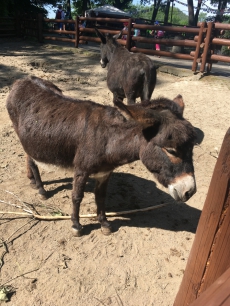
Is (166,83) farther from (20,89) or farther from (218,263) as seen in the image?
(218,263)

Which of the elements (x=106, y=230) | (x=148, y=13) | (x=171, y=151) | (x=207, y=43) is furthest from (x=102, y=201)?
(x=148, y=13)

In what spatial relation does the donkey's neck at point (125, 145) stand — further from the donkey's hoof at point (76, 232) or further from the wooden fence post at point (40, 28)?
the wooden fence post at point (40, 28)

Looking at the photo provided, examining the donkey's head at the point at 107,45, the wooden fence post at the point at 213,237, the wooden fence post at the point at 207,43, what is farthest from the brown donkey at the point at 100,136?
the wooden fence post at the point at 207,43

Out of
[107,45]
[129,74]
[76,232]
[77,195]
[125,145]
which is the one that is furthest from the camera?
[107,45]

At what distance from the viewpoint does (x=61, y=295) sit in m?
2.52

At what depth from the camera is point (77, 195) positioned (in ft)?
10.1

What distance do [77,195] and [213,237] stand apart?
1855mm

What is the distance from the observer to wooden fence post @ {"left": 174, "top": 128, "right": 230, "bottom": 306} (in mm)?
1324

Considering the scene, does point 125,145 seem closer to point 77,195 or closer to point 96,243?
point 77,195

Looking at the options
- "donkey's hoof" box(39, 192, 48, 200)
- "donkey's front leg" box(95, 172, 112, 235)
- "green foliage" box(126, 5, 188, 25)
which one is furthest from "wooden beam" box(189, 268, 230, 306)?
"green foliage" box(126, 5, 188, 25)

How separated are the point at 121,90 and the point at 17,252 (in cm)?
455

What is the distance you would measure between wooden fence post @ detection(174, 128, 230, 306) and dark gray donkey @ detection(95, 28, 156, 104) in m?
4.49

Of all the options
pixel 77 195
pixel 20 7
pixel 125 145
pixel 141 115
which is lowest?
pixel 77 195

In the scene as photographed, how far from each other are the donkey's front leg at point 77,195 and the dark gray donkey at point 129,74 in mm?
3297
